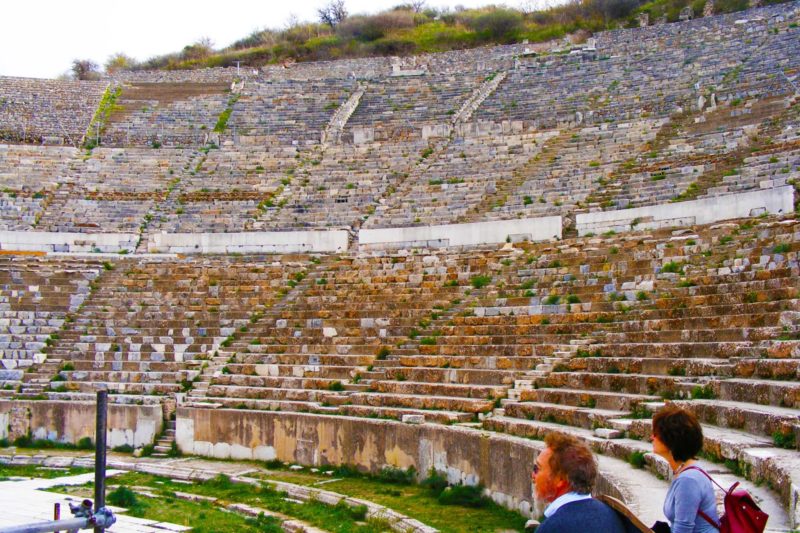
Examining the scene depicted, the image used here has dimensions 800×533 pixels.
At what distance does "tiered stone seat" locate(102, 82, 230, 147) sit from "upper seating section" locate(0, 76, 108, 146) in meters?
0.99

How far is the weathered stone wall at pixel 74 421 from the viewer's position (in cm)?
1434

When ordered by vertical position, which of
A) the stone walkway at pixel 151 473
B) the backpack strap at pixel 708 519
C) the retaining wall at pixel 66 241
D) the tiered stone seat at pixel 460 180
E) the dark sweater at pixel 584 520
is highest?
the tiered stone seat at pixel 460 180

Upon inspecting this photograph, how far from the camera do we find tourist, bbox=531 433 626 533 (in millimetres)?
3107

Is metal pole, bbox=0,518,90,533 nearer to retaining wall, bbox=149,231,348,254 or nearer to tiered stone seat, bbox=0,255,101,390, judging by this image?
tiered stone seat, bbox=0,255,101,390

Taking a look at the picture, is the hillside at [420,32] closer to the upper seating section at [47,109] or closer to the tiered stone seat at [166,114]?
the tiered stone seat at [166,114]

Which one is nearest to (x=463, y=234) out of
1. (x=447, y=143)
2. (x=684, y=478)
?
(x=447, y=143)

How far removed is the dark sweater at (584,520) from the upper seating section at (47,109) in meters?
28.1

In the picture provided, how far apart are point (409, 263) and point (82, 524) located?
13.8m

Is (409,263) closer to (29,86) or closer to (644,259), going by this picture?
(644,259)

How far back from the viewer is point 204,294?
18.2 meters

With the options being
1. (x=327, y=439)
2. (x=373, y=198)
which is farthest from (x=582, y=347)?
(x=373, y=198)

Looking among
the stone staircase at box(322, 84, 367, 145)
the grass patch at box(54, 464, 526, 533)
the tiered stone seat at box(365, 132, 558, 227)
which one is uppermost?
the stone staircase at box(322, 84, 367, 145)

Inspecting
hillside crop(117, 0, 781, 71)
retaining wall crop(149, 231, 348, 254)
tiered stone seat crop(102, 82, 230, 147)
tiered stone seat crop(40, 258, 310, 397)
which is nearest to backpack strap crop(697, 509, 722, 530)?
tiered stone seat crop(40, 258, 310, 397)

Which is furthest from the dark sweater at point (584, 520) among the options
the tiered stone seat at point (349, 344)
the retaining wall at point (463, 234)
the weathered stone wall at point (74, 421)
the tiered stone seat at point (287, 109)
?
the tiered stone seat at point (287, 109)
